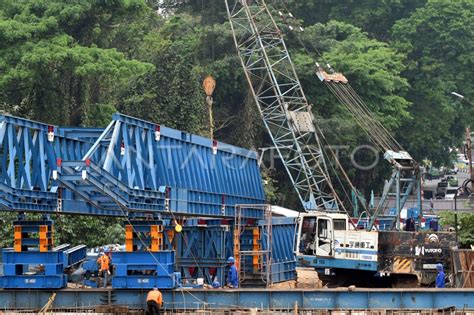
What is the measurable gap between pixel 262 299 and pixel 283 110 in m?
29.8

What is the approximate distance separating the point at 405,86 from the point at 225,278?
126ft

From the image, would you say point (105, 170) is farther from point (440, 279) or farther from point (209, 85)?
point (209, 85)

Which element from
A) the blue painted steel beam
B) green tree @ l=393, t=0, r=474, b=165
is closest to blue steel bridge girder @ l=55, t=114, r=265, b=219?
the blue painted steel beam

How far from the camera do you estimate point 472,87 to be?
261 ft

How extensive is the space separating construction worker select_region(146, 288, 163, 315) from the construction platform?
4.08 feet

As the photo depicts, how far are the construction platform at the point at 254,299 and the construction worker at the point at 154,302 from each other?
124 cm

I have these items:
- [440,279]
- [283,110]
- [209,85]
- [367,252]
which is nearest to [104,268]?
[367,252]

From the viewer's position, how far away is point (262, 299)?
3228 cm

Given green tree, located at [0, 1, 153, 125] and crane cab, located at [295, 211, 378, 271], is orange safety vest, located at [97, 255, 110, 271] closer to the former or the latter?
crane cab, located at [295, 211, 378, 271]

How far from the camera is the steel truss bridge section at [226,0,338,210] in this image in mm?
61000

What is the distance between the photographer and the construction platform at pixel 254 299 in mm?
32031

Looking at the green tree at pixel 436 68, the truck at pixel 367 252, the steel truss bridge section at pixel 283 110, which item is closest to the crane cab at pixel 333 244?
the truck at pixel 367 252

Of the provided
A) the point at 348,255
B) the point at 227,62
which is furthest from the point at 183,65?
the point at 348,255

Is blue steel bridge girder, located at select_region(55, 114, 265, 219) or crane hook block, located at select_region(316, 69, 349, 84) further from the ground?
crane hook block, located at select_region(316, 69, 349, 84)
